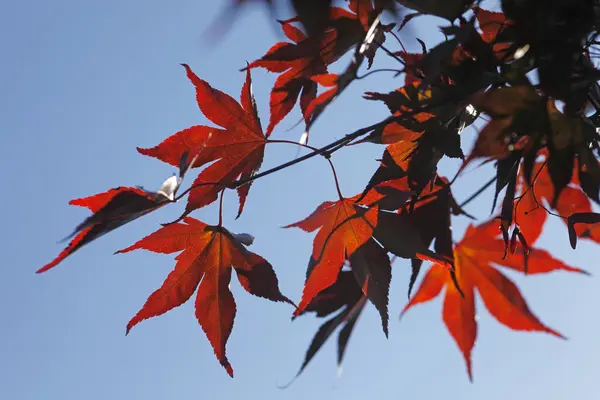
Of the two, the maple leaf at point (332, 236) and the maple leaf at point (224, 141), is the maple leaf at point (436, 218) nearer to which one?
the maple leaf at point (332, 236)

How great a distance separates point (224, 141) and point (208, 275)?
0.17 meters

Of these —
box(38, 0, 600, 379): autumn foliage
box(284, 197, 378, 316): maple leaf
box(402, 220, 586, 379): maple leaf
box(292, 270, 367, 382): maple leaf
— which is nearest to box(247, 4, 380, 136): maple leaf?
box(38, 0, 600, 379): autumn foliage

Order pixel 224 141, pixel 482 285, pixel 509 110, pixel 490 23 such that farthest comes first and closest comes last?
pixel 482 285 < pixel 224 141 < pixel 490 23 < pixel 509 110

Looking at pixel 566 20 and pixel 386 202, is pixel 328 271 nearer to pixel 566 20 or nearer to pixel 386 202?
pixel 386 202

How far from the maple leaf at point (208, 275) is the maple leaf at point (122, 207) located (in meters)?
0.14

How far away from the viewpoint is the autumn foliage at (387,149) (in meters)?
0.52

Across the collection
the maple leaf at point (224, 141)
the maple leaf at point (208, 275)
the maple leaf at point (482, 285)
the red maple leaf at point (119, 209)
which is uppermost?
the maple leaf at point (224, 141)

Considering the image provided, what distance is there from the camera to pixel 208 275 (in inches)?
31.6

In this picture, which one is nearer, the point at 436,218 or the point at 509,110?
the point at 509,110

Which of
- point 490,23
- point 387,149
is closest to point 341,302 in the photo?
point 387,149

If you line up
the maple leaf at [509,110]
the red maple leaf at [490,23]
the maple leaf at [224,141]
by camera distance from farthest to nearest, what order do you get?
the maple leaf at [224,141]
the red maple leaf at [490,23]
the maple leaf at [509,110]

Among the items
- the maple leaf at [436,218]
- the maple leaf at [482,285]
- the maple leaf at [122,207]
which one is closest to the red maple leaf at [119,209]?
the maple leaf at [122,207]

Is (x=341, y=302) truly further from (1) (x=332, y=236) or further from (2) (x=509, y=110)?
(2) (x=509, y=110)

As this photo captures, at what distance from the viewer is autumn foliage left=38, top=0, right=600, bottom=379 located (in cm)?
52
